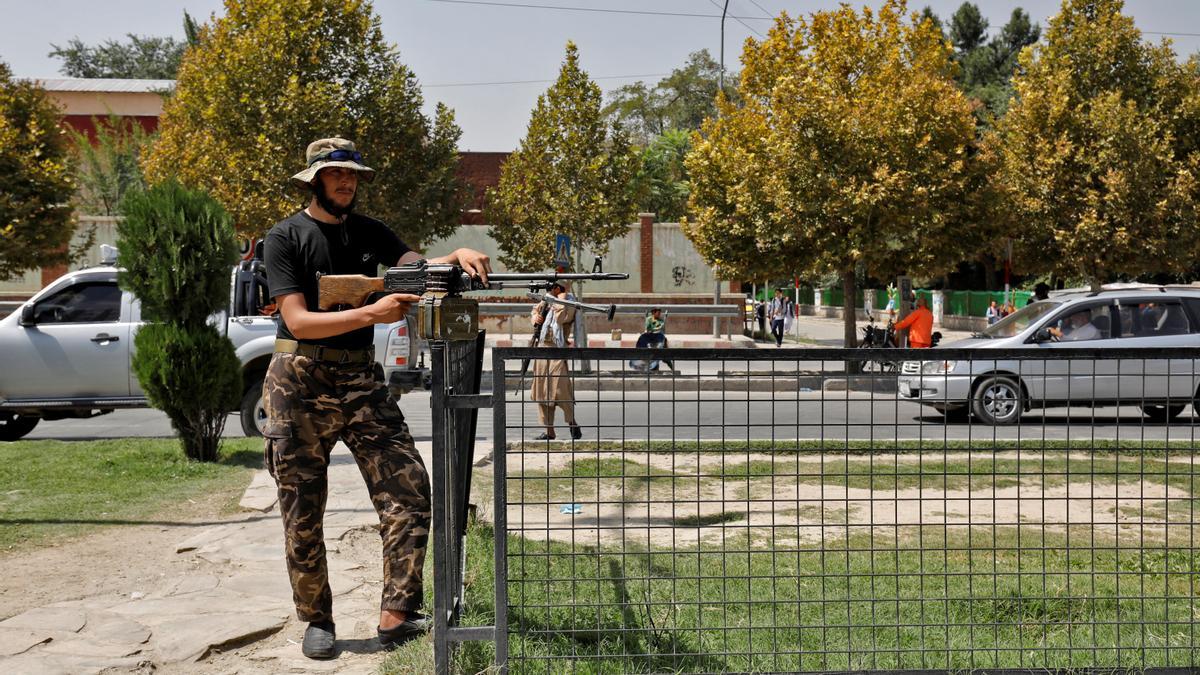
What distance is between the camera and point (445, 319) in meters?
3.86

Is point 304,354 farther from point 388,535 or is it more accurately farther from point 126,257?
point 126,257

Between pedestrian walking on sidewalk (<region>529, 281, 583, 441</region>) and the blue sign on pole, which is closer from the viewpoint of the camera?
pedestrian walking on sidewalk (<region>529, 281, 583, 441</region>)

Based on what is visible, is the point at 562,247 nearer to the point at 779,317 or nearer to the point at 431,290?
the point at 779,317

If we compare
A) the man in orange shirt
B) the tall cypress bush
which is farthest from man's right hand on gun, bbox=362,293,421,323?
the man in orange shirt

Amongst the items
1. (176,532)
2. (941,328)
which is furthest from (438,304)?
(941,328)

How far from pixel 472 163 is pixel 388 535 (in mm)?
50748

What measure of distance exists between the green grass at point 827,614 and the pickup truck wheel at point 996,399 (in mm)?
470

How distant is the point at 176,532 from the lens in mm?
7227

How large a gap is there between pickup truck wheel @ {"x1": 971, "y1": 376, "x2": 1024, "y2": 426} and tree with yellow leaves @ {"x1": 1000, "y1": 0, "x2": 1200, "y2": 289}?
25.2m

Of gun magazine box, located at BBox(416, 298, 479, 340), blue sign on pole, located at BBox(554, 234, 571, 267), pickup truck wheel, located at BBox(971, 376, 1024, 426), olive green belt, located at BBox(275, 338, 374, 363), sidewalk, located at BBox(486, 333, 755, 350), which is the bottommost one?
sidewalk, located at BBox(486, 333, 755, 350)

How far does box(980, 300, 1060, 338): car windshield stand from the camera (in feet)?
51.9

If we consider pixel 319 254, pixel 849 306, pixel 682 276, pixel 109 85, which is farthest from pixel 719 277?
pixel 109 85

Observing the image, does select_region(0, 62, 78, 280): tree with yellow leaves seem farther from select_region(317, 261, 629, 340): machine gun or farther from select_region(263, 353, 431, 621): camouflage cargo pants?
select_region(317, 261, 629, 340): machine gun

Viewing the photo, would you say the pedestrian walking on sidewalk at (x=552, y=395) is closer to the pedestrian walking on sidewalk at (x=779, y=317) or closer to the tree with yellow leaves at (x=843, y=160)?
the tree with yellow leaves at (x=843, y=160)
